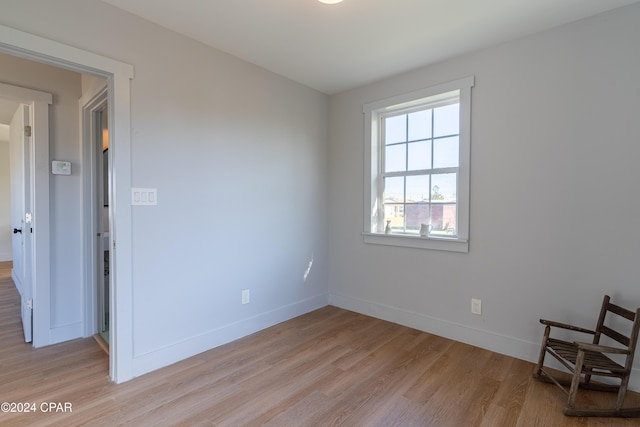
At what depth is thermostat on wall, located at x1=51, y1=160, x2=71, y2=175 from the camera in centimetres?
269

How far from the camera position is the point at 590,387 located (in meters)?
2.05

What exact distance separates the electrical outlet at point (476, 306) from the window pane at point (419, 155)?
127cm

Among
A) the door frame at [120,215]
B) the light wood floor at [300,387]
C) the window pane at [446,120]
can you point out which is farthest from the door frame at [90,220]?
the window pane at [446,120]

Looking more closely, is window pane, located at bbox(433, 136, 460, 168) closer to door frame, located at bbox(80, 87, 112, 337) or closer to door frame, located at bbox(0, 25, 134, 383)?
door frame, located at bbox(0, 25, 134, 383)

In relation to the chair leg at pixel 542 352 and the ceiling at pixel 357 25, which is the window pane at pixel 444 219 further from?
the ceiling at pixel 357 25

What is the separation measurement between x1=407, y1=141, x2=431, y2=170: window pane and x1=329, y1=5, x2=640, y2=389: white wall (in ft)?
1.47

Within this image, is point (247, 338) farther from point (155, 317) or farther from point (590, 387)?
point (590, 387)

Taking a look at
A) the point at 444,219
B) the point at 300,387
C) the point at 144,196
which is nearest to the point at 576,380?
the point at 444,219

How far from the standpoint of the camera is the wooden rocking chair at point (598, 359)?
1.78 m

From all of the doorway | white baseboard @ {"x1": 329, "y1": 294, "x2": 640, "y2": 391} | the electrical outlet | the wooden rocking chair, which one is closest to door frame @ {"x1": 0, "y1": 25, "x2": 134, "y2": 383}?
the doorway

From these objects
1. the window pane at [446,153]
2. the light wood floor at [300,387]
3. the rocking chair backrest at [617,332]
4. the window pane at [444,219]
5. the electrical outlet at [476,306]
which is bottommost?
the light wood floor at [300,387]

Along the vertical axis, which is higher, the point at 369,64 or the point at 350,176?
the point at 369,64

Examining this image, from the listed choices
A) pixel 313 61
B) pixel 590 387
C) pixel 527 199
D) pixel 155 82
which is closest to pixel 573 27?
pixel 527 199

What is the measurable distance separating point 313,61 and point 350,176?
126 cm
